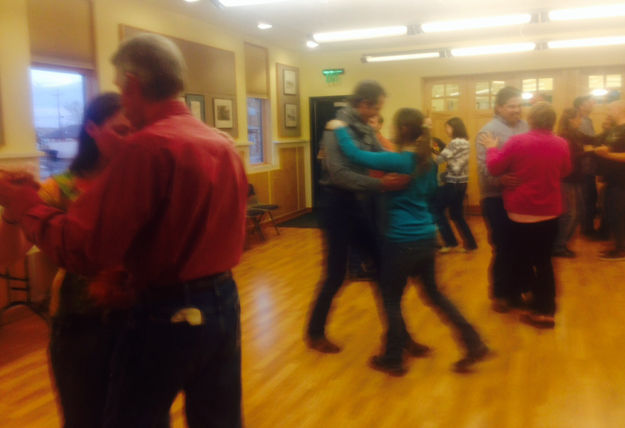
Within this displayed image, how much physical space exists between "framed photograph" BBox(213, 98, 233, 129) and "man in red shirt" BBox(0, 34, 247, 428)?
19.2 ft

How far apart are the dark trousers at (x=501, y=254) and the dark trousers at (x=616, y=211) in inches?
78.2

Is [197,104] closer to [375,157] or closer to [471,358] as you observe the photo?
[375,157]

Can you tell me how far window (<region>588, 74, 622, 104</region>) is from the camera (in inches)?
332

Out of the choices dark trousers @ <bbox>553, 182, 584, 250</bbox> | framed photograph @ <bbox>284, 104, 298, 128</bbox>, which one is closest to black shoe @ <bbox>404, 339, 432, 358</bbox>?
dark trousers @ <bbox>553, 182, 584, 250</bbox>

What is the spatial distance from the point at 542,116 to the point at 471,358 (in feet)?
4.93

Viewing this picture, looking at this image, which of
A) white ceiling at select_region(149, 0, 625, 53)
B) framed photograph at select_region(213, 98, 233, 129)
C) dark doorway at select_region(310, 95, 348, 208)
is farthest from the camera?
dark doorway at select_region(310, 95, 348, 208)

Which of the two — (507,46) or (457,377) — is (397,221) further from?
(507,46)

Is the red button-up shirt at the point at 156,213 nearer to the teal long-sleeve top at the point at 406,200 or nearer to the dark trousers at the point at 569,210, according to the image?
the teal long-sleeve top at the point at 406,200

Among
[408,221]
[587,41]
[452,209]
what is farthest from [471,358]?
[587,41]

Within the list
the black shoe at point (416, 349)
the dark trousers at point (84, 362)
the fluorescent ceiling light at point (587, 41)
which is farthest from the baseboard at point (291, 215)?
the dark trousers at point (84, 362)

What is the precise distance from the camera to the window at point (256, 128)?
8.40m

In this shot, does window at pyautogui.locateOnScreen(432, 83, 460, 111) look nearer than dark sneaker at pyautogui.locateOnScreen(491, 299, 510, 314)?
No

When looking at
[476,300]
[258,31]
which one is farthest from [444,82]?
[476,300]

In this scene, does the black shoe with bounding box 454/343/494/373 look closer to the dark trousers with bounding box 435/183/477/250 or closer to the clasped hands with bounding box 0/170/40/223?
the clasped hands with bounding box 0/170/40/223
